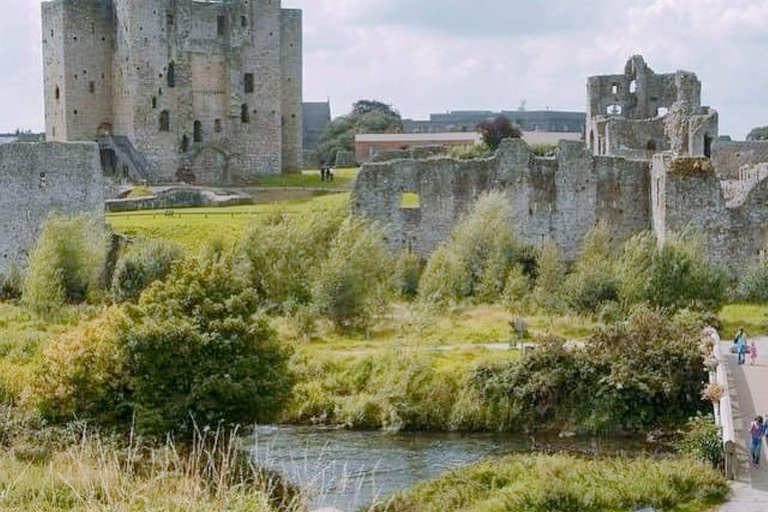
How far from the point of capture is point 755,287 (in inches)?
1496

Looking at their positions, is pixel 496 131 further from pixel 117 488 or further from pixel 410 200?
pixel 117 488

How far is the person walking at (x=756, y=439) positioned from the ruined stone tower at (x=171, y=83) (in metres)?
40.6

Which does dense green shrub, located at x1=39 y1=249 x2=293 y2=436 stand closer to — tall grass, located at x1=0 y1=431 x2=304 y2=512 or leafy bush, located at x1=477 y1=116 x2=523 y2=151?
tall grass, located at x1=0 y1=431 x2=304 y2=512

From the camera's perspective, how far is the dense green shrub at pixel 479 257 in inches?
1503

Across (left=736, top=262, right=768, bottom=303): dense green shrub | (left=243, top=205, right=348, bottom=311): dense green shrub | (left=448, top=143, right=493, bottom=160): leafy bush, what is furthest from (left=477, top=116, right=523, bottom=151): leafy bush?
(left=243, top=205, right=348, bottom=311): dense green shrub

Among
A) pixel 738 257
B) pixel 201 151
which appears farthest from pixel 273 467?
pixel 201 151

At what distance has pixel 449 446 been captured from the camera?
2806 cm

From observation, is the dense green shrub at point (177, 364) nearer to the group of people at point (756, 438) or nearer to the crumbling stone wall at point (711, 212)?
the group of people at point (756, 438)

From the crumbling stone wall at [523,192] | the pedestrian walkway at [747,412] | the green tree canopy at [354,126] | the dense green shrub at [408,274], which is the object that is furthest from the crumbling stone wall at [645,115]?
the green tree canopy at [354,126]

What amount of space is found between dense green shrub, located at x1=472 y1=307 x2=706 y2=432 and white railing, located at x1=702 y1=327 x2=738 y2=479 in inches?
20.0

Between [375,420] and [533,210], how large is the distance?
15.8m

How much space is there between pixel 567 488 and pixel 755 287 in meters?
18.1

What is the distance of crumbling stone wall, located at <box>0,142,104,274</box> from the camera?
42.1 m

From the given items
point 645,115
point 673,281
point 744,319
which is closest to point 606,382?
point 673,281
